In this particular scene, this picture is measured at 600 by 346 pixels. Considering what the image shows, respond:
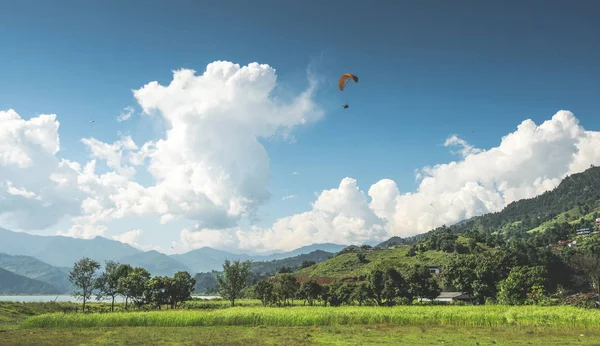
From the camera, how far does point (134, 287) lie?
290 feet

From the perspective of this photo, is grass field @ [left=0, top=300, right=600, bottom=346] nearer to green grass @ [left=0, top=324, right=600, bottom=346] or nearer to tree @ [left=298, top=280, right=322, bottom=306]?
green grass @ [left=0, top=324, right=600, bottom=346]

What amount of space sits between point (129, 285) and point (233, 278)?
72.0ft

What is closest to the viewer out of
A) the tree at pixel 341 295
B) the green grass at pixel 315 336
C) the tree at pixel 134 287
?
the green grass at pixel 315 336

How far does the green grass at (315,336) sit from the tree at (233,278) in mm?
42346

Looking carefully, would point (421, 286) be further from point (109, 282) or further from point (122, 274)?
point (109, 282)

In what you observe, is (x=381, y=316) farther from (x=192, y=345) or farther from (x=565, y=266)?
(x=565, y=266)

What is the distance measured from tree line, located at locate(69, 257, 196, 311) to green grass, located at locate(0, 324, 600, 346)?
144 feet

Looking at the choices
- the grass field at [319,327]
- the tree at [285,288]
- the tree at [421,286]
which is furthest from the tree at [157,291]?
the tree at [421,286]

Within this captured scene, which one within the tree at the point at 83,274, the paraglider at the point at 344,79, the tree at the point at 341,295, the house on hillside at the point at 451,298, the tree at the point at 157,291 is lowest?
the house on hillside at the point at 451,298

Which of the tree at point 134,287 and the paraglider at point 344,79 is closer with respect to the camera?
the paraglider at point 344,79

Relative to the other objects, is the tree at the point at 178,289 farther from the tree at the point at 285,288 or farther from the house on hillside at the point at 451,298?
the house on hillside at the point at 451,298

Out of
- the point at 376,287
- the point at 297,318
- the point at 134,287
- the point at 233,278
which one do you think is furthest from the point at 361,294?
the point at 134,287

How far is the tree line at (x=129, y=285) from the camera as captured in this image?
8812cm

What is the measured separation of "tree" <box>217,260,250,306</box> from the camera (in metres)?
89.0
